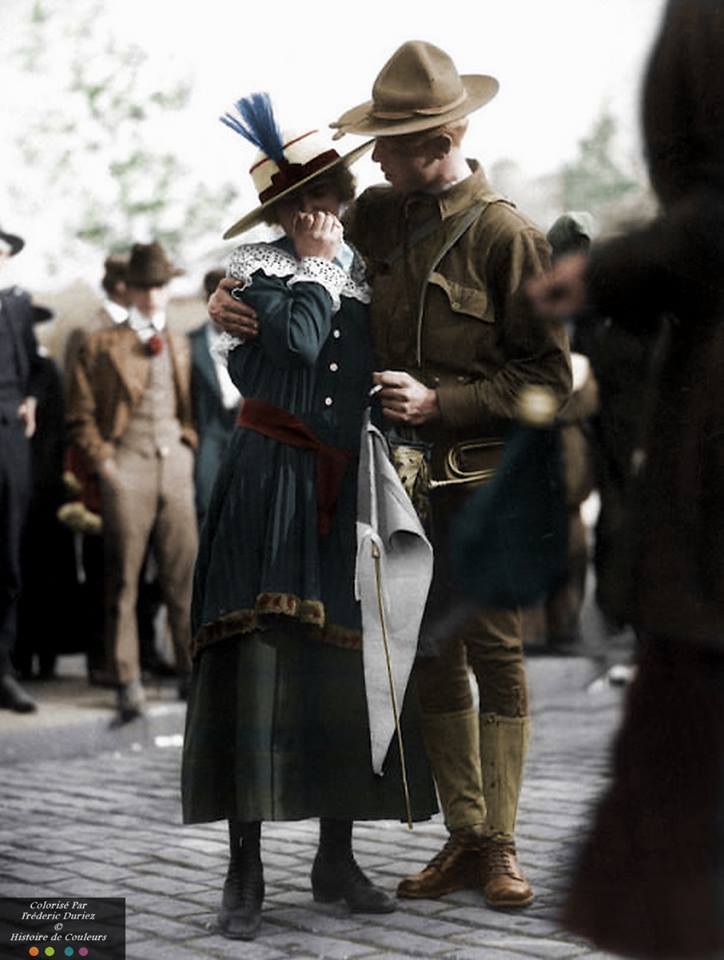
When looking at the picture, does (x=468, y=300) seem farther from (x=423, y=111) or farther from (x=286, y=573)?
(x=286, y=573)

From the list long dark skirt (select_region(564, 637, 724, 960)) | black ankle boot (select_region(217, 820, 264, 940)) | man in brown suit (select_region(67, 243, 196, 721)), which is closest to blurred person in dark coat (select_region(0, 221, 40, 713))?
man in brown suit (select_region(67, 243, 196, 721))

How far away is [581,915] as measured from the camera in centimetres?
247

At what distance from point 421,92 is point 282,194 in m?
0.35

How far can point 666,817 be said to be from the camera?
2381 mm

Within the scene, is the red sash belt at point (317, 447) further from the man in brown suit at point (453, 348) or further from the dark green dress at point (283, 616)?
the man in brown suit at point (453, 348)

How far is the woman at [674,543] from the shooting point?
2373 mm

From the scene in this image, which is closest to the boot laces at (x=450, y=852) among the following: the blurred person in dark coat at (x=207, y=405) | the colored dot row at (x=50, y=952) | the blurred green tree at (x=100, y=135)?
the colored dot row at (x=50, y=952)

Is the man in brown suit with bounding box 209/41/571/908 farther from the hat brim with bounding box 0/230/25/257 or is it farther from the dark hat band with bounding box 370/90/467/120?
the hat brim with bounding box 0/230/25/257

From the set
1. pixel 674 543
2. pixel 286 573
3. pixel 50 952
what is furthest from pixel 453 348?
pixel 674 543

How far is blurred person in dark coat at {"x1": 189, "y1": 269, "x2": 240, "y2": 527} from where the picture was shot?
6.56m

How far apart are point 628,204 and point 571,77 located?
3.18ft

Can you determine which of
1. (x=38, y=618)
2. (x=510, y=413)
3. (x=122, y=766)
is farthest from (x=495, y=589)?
(x=38, y=618)

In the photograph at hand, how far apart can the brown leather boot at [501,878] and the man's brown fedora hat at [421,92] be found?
151 cm

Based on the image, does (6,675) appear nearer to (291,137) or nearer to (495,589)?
(291,137)
